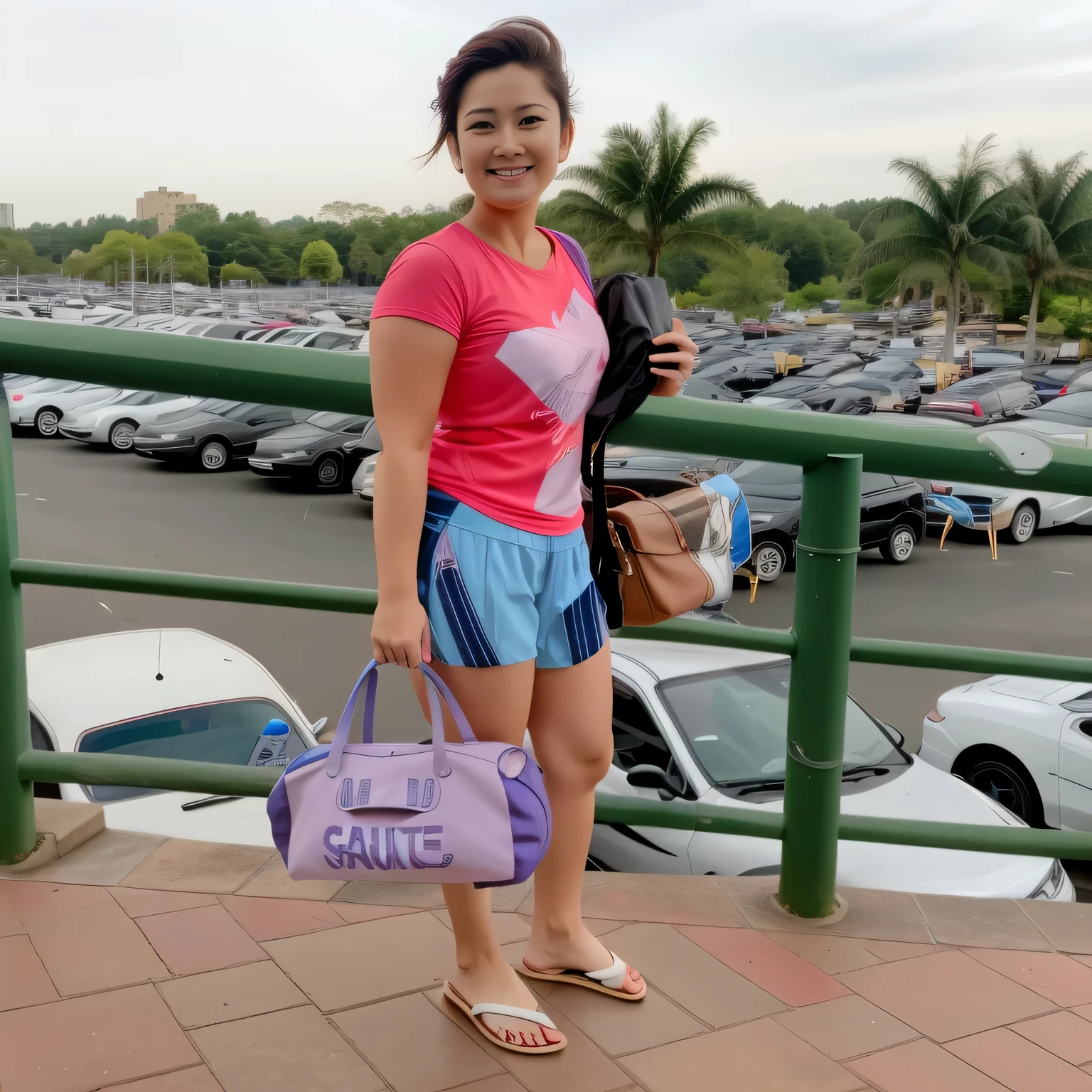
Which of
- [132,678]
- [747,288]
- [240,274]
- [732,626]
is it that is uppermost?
[240,274]

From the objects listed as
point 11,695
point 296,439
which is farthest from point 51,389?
point 11,695

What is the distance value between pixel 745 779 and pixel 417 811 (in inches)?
150

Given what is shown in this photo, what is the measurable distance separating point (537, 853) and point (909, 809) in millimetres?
4084

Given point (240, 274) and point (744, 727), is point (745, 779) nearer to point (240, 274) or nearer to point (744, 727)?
point (744, 727)

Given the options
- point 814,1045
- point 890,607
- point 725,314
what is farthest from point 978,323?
point 814,1045

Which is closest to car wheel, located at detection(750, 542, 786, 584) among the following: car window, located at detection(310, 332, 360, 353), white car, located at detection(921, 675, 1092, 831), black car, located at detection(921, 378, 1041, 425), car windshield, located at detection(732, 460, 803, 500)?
car windshield, located at detection(732, 460, 803, 500)

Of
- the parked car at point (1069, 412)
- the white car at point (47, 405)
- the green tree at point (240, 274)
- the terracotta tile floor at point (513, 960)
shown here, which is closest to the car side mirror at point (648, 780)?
the terracotta tile floor at point (513, 960)

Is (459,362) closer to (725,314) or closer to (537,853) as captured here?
(537,853)

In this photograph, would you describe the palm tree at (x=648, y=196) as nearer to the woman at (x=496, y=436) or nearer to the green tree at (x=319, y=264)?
the green tree at (x=319, y=264)

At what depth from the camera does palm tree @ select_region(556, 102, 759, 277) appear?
36156 millimetres

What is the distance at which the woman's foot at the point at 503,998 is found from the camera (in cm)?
181

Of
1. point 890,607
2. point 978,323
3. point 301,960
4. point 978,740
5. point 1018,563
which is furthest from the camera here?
point 978,323

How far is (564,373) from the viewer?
168 cm

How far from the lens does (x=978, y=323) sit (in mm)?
44938
